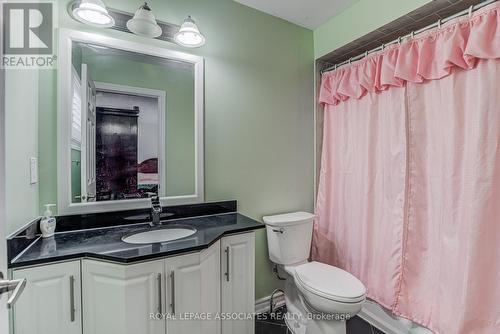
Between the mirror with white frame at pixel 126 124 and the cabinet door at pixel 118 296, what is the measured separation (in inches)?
18.9

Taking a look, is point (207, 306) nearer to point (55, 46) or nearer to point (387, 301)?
point (387, 301)

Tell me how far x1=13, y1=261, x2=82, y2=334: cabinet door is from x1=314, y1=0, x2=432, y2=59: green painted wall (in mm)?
2217

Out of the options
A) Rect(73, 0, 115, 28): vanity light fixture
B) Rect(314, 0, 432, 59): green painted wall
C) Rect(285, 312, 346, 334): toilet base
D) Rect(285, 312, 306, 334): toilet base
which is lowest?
Rect(285, 312, 306, 334): toilet base

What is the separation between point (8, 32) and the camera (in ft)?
3.56

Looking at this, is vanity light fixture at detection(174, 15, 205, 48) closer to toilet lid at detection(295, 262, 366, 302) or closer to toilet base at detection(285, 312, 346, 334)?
toilet lid at detection(295, 262, 366, 302)

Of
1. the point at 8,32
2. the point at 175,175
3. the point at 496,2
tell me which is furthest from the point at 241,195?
the point at 496,2

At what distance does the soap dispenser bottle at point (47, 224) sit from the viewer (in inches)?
48.9

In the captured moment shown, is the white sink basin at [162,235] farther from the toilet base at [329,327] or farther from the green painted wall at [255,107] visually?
the toilet base at [329,327]

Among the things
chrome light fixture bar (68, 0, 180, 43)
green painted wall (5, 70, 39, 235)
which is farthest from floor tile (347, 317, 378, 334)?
chrome light fixture bar (68, 0, 180, 43)

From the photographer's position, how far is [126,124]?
1547 mm

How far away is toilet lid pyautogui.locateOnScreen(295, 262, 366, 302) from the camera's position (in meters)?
1.40

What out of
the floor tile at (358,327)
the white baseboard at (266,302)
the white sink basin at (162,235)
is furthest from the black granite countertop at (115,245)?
the floor tile at (358,327)

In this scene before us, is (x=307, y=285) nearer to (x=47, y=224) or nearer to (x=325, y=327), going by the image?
(x=325, y=327)

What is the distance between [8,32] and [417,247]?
243 centimetres
